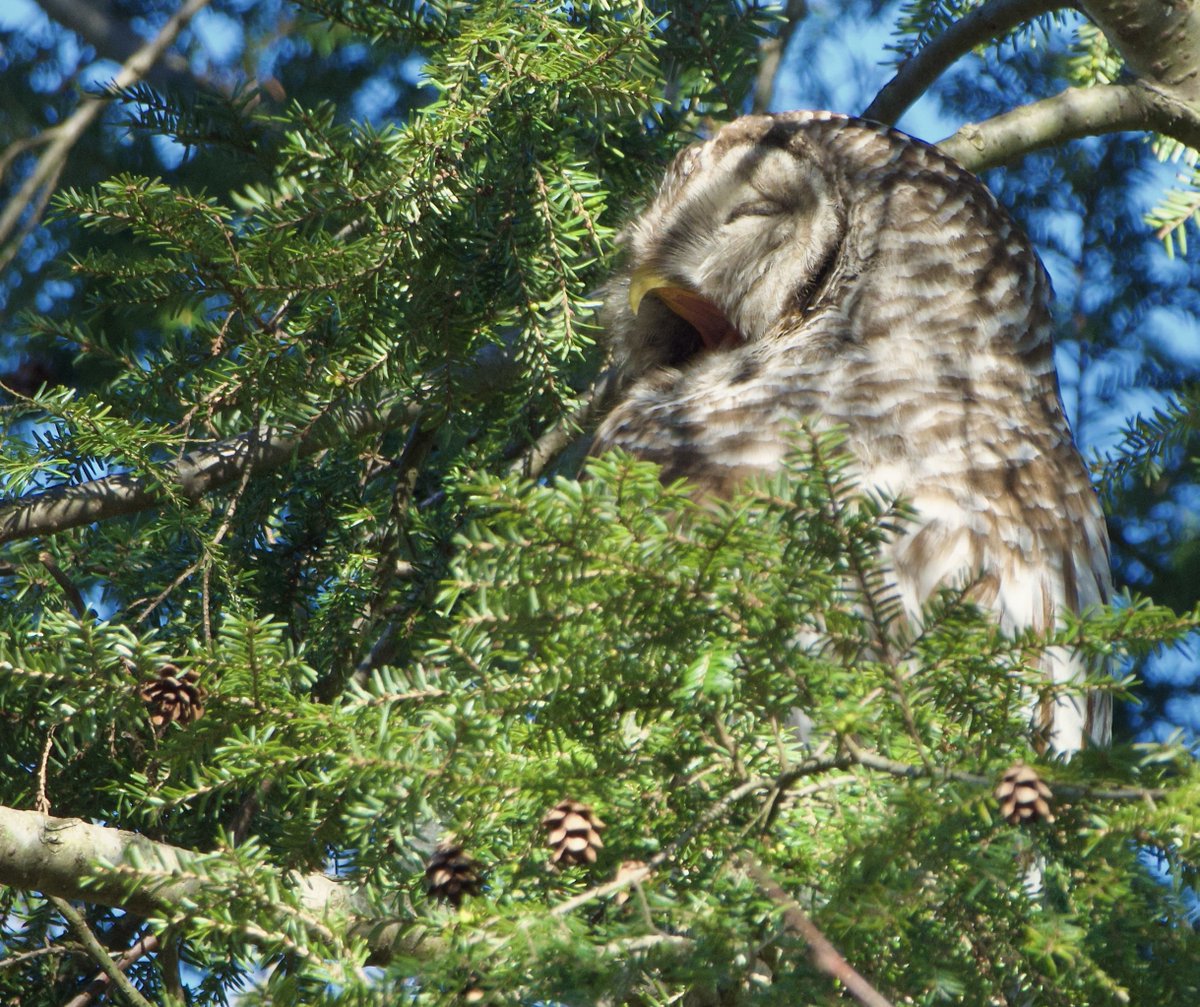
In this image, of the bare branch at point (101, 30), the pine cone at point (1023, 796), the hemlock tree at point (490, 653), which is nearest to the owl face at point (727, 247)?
Answer: the hemlock tree at point (490, 653)

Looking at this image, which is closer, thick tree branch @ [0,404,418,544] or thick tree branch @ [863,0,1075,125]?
thick tree branch @ [0,404,418,544]

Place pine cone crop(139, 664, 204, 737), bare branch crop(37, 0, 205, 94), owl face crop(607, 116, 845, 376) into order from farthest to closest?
bare branch crop(37, 0, 205, 94) → owl face crop(607, 116, 845, 376) → pine cone crop(139, 664, 204, 737)

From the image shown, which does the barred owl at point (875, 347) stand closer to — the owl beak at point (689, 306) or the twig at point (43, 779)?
the owl beak at point (689, 306)

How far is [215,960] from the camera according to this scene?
6.58 feet

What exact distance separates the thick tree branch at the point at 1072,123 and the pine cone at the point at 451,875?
205 centimetres

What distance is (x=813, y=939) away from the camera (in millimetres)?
1009

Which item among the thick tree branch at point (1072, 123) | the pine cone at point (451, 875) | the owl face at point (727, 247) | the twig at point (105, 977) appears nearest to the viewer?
the pine cone at point (451, 875)

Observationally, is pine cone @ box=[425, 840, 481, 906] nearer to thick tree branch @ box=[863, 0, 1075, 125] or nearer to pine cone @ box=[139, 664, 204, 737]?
pine cone @ box=[139, 664, 204, 737]

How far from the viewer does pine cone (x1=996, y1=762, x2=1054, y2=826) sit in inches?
40.7

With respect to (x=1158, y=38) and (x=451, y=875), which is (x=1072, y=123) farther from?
(x=451, y=875)

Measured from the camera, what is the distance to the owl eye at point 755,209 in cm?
294

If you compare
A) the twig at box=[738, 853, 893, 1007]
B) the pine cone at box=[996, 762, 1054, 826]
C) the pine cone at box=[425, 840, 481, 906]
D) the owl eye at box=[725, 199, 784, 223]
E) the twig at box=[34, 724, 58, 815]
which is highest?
the owl eye at box=[725, 199, 784, 223]

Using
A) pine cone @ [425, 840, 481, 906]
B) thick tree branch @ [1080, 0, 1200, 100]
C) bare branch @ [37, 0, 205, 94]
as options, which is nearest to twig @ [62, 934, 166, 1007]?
pine cone @ [425, 840, 481, 906]

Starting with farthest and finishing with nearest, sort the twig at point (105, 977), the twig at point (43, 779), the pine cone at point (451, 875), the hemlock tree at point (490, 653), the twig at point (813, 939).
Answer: the twig at point (105, 977) → the twig at point (43, 779) → the pine cone at point (451, 875) → the hemlock tree at point (490, 653) → the twig at point (813, 939)
